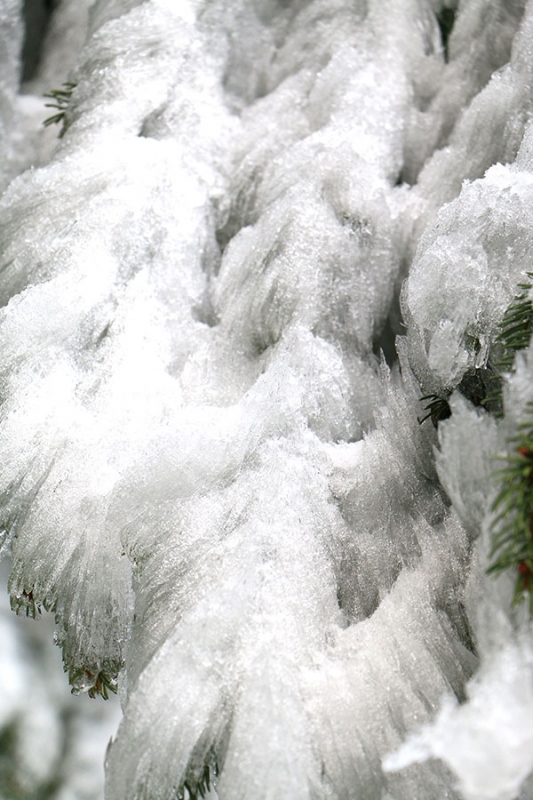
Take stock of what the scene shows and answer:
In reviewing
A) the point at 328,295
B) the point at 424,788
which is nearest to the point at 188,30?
the point at 328,295

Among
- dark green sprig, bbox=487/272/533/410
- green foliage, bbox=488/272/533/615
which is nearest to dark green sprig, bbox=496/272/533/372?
dark green sprig, bbox=487/272/533/410

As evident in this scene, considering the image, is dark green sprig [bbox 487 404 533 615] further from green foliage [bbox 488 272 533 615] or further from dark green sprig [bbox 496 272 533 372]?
dark green sprig [bbox 496 272 533 372]

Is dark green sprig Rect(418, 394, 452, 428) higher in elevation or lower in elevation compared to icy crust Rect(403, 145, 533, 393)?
lower

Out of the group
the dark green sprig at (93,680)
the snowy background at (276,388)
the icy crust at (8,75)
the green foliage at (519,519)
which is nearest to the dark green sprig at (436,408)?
the snowy background at (276,388)

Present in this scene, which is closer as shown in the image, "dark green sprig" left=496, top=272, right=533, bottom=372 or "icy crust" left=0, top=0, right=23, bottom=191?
"dark green sprig" left=496, top=272, right=533, bottom=372

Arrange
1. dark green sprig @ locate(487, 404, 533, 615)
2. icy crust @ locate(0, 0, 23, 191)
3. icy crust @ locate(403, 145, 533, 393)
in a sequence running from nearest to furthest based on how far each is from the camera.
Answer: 1. dark green sprig @ locate(487, 404, 533, 615)
2. icy crust @ locate(403, 145, 533, 393)
3. icy crust @ locate(0, 0, 23, 191)

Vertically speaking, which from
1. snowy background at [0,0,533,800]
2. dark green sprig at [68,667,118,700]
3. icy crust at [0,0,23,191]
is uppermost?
icy crust at [0,0,23,191]

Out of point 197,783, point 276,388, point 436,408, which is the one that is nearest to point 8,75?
point 276,388

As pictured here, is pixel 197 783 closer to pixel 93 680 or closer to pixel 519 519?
pixel 93 680

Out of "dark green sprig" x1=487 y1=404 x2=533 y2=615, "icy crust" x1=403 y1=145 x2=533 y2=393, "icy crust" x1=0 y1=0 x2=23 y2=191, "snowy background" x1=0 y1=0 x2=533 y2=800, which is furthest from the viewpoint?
"icy crust" x1=0 y1=0 x2=23 y2=191

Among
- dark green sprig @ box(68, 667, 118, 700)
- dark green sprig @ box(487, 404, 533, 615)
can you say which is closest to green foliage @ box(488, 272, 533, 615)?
dark green sprig @ box(487, 404, 533, 615)
